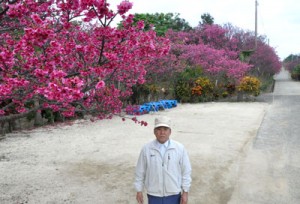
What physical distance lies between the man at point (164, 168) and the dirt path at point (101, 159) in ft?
5.10

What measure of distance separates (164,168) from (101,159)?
379 centimetres

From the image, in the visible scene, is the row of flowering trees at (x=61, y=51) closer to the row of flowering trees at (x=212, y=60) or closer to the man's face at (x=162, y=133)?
the man's face at (x=162, y=133)

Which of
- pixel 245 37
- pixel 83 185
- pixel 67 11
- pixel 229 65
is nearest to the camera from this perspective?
pixel 67 11

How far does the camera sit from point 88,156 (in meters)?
6.70

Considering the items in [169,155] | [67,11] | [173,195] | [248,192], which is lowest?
[248,192]

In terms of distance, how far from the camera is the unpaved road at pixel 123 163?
468 centimetres

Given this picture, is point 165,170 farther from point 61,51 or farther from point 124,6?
point 124,6

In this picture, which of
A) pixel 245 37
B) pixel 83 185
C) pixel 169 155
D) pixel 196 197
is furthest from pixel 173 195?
pixel 245 37

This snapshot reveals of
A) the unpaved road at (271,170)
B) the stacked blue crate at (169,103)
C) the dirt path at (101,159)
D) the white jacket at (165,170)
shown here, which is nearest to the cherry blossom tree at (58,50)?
the white jacket at (165,170)

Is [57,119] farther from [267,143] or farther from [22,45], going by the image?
[22,45]

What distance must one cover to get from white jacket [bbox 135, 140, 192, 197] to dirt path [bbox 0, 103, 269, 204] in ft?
5.16

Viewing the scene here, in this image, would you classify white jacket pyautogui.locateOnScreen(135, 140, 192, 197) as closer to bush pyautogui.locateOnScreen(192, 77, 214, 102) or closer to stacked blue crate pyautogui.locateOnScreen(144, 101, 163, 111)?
stacked blue crate pyautogui.locateOnScreen(144, 101, 163, 111)

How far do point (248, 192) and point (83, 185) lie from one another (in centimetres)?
249

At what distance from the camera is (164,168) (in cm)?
288
